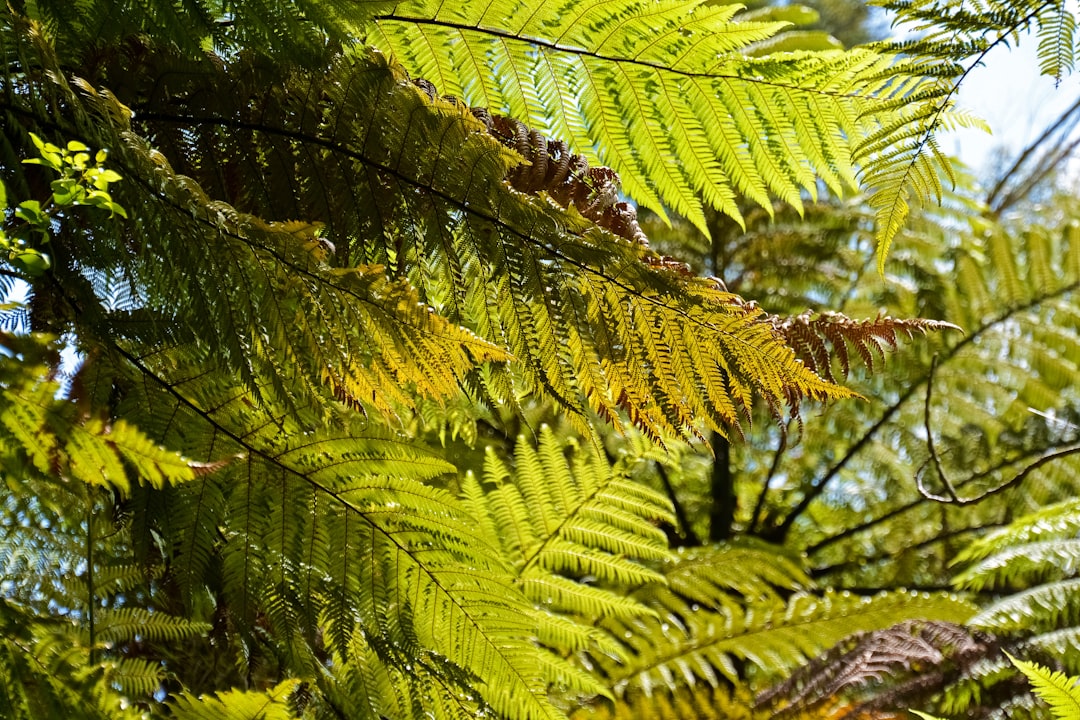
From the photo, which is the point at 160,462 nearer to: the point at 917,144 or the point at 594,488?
the point at 917,144

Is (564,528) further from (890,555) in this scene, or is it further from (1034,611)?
(890,555)

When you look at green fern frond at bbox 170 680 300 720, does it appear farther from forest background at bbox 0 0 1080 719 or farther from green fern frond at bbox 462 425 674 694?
green fern frond at bbox 462 425 674 694

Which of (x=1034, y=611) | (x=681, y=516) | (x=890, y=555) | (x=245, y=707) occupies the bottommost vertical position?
(x=245, y=707)

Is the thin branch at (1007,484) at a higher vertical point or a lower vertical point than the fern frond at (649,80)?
lower

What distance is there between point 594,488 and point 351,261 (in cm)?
118

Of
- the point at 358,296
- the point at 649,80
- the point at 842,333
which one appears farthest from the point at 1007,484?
the point at 358,296

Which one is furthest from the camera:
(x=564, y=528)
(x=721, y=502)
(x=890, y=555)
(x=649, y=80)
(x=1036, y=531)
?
(x=890, y=555)

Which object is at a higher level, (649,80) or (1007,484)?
(649,80)

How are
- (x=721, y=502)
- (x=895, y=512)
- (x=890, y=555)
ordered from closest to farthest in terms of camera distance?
(x=895, y=512) → (x=721, y=502) → (x=890, y=555)

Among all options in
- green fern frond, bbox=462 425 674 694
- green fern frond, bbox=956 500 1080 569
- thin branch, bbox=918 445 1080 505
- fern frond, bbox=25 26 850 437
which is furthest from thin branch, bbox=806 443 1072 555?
fern frond, bbox=25 26 850 437

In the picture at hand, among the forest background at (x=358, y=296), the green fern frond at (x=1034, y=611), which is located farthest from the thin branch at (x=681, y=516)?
the forest background at (x=358, y=296)

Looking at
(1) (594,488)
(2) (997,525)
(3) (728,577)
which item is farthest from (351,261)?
(2) (997,525)

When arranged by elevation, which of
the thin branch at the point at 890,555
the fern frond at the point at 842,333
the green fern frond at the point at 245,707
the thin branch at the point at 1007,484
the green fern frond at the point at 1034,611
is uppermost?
the thin branch at the point at 890,555

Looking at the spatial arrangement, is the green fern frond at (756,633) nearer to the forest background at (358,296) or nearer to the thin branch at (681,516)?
the forest background at (358,296)
